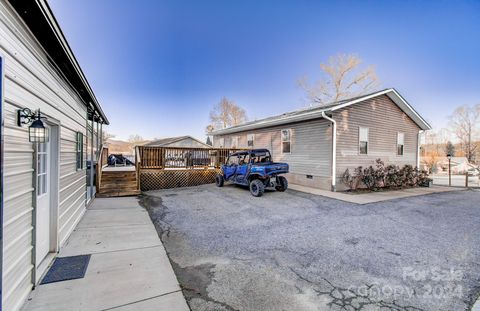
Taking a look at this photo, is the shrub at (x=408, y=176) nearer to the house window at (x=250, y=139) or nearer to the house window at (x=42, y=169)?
the house window at (x=250, y=139)

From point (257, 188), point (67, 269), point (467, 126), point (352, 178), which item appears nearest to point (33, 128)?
point (67, 269)

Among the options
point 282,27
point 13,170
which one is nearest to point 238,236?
point 13,170

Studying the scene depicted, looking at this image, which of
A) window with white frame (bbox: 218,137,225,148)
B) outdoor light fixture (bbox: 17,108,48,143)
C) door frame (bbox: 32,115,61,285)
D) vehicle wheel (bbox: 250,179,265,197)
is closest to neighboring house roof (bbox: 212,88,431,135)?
vehicle wheel (bbox: 250,179,265,197)

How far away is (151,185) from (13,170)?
7686 mm

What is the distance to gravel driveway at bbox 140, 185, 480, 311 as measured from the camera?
2.32 metres

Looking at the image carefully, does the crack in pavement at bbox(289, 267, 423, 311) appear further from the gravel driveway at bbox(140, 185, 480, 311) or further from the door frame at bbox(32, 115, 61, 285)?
the door frame at bbox(32, 115, 61, 285)

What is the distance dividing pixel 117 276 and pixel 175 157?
25.6ft

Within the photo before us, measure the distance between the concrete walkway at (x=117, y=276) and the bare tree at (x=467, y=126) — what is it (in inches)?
1963

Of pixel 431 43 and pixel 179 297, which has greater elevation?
pixel 431 43

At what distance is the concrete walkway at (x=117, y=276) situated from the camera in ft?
7.13

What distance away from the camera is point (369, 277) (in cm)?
275

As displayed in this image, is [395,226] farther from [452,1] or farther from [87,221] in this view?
[452,1]

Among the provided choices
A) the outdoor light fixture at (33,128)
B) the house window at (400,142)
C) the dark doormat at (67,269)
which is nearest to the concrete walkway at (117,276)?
the dark doormat at (67,269)

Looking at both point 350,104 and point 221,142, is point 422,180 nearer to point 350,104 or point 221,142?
point 350,104
